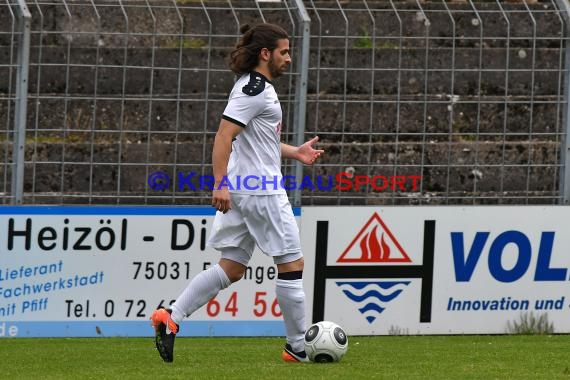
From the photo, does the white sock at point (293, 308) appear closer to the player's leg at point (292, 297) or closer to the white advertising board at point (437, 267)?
the player's leg at point (292, 297)

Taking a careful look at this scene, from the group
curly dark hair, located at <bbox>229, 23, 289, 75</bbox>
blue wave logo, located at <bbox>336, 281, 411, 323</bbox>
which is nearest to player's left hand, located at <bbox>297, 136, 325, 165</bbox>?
curly dark hair, located at <bbox>229, 23, 289, 75</bbox>

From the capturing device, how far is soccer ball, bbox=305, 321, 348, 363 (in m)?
7.66

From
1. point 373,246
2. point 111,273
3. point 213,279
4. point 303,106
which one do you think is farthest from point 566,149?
point 213,279

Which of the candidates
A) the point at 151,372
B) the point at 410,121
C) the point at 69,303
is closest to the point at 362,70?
the point at 410,121

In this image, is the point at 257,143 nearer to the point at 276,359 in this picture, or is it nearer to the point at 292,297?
the point at 292,297

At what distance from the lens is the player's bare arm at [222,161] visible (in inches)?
291

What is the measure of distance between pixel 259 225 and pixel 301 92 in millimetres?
2571

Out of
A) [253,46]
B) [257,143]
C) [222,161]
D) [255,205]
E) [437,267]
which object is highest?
[253,46]

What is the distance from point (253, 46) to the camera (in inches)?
304

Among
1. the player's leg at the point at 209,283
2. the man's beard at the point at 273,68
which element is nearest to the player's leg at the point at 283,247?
the player's leg at the point at 209,283

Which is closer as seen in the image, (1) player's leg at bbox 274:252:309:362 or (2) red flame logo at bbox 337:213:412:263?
(1) player's leg at bbox 274:252:309:362

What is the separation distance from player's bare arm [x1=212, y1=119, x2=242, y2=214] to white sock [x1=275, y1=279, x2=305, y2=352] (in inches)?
21.6

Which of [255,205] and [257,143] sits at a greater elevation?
[257,143]

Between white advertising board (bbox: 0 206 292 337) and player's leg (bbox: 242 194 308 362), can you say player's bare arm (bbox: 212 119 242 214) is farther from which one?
white advertising board (bbox: 0 206 292 337)
